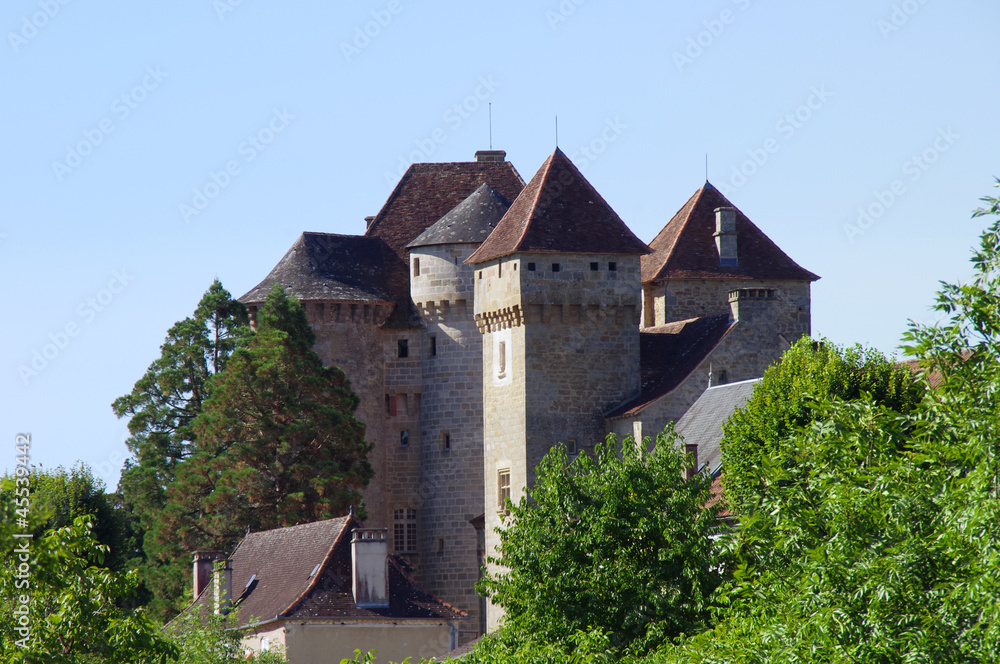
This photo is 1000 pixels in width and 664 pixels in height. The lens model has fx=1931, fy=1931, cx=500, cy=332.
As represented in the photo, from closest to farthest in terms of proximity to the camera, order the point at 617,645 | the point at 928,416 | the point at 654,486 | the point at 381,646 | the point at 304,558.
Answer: the point at 928,416 < the point at 617,645 < the point at 654,486 < the point at 381,646 < the point at 304,558

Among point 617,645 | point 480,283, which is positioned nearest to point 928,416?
point 617,645

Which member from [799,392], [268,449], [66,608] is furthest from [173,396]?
[66,608]

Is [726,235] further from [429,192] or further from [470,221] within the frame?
[429,192]

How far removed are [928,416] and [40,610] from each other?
1123 cm

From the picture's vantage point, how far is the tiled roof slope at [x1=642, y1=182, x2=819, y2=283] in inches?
2363

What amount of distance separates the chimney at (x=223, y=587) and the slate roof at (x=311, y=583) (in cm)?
35

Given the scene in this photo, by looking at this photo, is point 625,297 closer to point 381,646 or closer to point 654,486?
point 381,646

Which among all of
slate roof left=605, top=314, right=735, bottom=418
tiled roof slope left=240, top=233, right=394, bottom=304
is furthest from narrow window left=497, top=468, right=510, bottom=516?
tiled roof slope left=240, top=233, right=394, bottom=304

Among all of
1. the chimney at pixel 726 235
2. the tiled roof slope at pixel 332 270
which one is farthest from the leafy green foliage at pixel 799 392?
the tiled roof slope at pixel 332 270

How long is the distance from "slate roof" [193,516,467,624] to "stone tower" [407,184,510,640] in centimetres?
971

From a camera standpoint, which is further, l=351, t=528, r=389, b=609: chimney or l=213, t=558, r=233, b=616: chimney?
l=351, t=528, r=389, b=609: chimney

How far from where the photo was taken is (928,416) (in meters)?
22.5

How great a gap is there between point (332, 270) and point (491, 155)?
26.8 ft

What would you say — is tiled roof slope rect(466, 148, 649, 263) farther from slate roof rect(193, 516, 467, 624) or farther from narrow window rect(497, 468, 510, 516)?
slate roof rect(193, 516, 467, 624)
